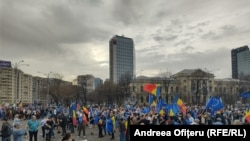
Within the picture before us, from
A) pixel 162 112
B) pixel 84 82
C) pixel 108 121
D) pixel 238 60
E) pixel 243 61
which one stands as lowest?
pixel 108 121

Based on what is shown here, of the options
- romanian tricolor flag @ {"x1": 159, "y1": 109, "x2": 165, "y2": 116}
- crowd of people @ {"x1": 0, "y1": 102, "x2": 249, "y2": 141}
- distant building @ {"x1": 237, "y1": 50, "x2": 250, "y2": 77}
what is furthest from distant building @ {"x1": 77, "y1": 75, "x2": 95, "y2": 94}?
distant building @ {"x1": 237, "y1": 50, "x2": 250, "y2": 77}

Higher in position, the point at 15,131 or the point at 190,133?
the point at 190,133

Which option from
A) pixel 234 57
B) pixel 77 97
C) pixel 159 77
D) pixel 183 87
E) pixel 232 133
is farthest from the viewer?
pixel 234 57

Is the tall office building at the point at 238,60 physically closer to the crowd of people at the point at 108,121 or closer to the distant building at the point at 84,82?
the distant building at the point at 84,82

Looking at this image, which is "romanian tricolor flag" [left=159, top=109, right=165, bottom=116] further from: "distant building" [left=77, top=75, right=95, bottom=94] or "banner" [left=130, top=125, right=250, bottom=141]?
"distant building" [left=77, top=75, right=95, bottom=94]

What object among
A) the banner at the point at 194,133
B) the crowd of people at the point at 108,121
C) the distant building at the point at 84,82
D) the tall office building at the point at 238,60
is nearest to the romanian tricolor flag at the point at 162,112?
the crowd of people at the point at 108,121

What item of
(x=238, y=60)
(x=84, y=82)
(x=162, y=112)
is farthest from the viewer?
(x=238, y=60)

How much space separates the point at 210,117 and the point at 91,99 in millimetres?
100663

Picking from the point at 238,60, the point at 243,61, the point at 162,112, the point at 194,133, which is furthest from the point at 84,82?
the point at 238,60

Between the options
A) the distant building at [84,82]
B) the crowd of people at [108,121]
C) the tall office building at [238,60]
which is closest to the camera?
the crowd of people at [108,121]

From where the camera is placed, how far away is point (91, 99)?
4862 inches

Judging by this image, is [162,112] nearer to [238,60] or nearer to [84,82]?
[84,82]

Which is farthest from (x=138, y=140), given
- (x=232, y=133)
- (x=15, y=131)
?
(x=15, y=131)

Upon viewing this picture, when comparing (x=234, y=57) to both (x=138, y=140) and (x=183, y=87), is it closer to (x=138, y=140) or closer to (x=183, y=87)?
(x=183, y=87)
